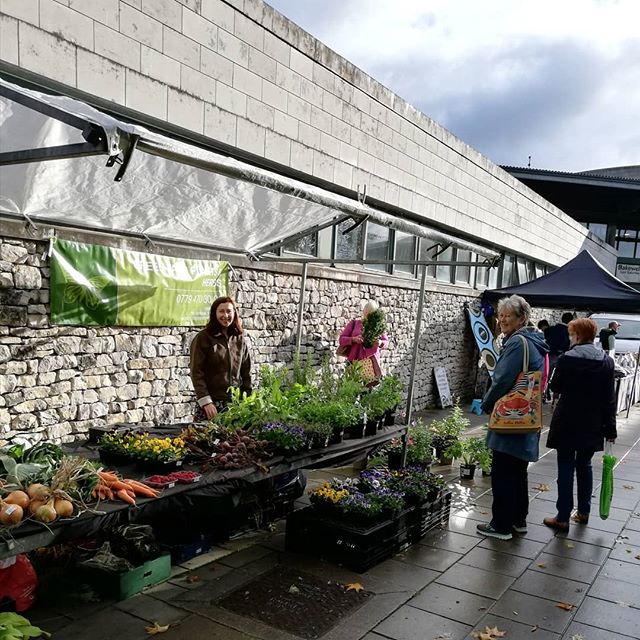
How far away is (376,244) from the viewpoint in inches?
424

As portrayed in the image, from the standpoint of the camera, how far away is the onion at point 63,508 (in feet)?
9.79

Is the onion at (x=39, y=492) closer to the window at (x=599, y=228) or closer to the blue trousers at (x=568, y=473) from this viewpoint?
the blue trousers at (x=568, y=473)

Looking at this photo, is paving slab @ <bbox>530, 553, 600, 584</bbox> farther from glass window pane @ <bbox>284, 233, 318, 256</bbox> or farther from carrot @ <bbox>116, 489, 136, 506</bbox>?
glass window pane @ <bbox>284, 233, 318, 256</bbox>

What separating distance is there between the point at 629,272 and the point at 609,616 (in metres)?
35.2

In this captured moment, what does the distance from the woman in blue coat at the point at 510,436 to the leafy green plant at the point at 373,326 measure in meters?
2.38

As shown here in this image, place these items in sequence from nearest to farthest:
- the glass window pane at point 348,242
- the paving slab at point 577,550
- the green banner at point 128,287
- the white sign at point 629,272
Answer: the paving slab at point 577,550 → the green banner at point 128,287 → the glass window pane at point 348,242 → the white sign at point 629,272

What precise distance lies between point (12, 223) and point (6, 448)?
7.56 feet

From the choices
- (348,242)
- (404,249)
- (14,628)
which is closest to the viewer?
(14,628)

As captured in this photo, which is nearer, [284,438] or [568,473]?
[284,438]

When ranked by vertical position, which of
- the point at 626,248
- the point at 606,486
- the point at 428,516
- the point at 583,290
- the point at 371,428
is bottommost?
the point at 428,516

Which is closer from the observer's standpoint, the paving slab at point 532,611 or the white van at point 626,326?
the paving slab at point 532,611

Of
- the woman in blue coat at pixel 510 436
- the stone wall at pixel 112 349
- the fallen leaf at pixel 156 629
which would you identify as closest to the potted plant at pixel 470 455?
the woman in blue coat at pixel 510 436

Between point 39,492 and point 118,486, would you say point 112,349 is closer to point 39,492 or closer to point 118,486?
point 118,486

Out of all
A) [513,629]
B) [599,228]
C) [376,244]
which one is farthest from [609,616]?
[599,228]
